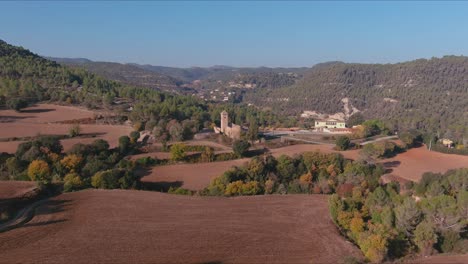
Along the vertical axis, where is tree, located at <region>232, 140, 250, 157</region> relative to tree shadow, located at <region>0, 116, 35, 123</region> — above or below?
below

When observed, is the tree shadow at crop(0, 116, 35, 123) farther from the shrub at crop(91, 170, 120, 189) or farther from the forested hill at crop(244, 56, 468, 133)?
the forested hill at crop(244, 56, 468, 133)

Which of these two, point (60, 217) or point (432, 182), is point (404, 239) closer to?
point (432, 182)

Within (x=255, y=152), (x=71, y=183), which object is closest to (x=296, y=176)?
(x=255, y=152)

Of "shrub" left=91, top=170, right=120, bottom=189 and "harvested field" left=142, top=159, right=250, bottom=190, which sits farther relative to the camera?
"harvested field" left=142, top=159, right=250, bottom=190

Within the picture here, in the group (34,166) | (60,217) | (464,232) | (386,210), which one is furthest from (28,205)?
(464,232)

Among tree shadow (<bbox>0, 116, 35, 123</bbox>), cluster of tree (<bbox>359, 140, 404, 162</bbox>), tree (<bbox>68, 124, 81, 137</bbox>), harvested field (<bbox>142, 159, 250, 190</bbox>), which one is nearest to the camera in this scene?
harvested field (<bbox>142, 159, 250, 190</bbox>)

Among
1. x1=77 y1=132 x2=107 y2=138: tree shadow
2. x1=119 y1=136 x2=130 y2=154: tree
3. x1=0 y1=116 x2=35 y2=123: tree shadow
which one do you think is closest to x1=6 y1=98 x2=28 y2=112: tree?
x1=0 y1=116 x2=35 y2=123: tree shadow

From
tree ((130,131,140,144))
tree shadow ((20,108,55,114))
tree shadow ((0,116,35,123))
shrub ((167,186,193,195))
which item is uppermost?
tree shadow ((20,108,55,114))

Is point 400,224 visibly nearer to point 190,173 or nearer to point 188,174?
point 188,174
